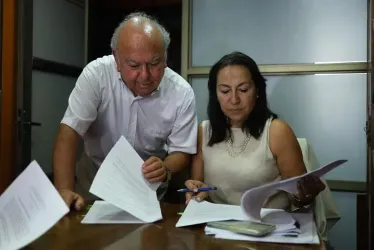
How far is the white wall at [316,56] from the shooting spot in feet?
7.51

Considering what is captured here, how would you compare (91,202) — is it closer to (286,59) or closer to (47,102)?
(286,59)

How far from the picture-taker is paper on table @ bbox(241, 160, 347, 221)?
2.65 ft

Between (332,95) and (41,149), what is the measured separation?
6.54ft

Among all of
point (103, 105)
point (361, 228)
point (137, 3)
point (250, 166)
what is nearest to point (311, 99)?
point (361, 228)

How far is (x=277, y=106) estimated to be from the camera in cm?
244

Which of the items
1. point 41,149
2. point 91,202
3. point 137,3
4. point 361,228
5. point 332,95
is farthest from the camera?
point 137,3

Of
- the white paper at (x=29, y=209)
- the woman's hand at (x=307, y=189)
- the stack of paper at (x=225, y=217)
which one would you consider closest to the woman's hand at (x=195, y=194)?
the stack of paper at (x=225, y=217)

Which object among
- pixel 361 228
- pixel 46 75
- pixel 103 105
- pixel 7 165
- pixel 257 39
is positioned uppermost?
pixel 257 39

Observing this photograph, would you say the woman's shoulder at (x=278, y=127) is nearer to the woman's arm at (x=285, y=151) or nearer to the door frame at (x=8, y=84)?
the woman's arm at (x=285, y=151)

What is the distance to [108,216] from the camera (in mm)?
998

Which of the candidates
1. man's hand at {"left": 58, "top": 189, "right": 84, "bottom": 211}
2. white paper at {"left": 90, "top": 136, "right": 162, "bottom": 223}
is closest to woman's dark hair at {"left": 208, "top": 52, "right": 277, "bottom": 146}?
white paper at {"left": 90, "top": 136, "right": 162, "bottom": 223}

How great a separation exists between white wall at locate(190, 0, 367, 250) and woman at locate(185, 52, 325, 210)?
104 centimetres

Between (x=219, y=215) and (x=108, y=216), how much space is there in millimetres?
279

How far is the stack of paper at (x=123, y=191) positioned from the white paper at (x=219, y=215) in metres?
0.08
